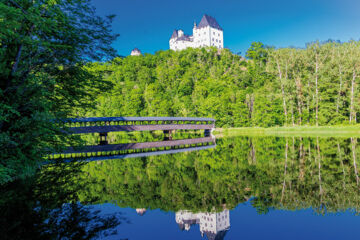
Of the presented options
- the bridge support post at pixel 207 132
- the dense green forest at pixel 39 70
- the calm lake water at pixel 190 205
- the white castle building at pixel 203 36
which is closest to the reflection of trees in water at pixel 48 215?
the calm lake water at pixel 190 205

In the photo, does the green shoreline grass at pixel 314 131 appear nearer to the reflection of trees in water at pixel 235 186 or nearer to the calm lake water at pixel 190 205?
the reflection of trees in water at pixel 235 186

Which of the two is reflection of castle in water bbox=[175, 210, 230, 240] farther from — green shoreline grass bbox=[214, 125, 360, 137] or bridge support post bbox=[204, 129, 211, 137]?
bridge support post bbox=[204, 129, 211, 137]

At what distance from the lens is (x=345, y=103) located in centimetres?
3319

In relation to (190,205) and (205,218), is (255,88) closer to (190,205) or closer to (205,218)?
(190,205)

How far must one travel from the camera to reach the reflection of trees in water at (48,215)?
144 inches

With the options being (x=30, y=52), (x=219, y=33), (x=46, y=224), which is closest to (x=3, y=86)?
(x=30, y=52)

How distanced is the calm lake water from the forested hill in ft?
48.0

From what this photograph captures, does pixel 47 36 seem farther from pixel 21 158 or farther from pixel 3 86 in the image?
pixel 21 158

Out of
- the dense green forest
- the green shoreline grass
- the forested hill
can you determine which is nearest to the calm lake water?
the dense green forest

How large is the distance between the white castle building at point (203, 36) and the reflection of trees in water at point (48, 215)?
8419 cm

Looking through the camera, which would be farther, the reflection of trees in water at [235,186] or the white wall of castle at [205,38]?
the white wall of castle at [205,38]

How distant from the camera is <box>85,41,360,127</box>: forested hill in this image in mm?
32031

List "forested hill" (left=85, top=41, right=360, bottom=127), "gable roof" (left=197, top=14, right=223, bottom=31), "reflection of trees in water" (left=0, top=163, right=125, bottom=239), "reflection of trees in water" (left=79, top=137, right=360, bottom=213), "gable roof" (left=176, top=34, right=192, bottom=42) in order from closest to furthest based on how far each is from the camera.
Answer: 1. "reflection of trees in water" (left=0, top=163, right=125, bottom=239)
2. "reflection of trees in water" (left=79, top=137, right=360, bottom=213)
3. "forested hill" (left=85, top=41, right=360, bottom=127)
4. "gable roof" (left=197, top=14, right=223, bottom=31)
5. "gable roof" (left=176, top=34, right=192, bottom=42)

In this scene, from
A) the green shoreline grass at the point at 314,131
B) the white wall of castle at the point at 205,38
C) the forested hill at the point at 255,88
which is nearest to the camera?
the green shoreline grass at the point at 314,131
